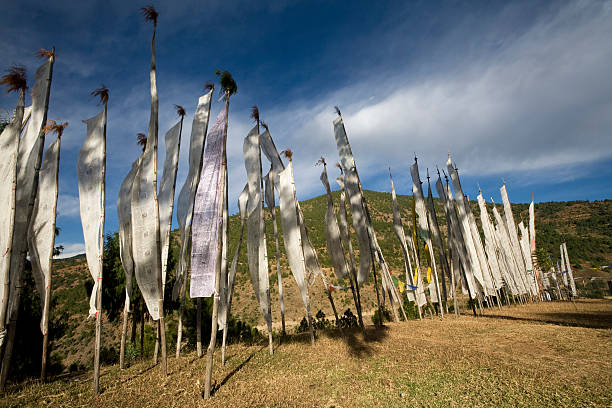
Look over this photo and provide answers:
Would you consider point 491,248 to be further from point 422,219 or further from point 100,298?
point 100,298

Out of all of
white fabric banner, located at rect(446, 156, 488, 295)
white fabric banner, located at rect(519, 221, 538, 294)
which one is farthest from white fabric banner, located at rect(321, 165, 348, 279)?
white fabric banner, located at rect(519, 221, 538, 294)

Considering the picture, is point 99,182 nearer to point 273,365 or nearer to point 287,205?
point 287,205

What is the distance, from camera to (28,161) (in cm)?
518

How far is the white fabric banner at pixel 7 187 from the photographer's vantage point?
4.69 metres

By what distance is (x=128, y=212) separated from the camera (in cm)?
625

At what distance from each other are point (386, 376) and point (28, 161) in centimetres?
759

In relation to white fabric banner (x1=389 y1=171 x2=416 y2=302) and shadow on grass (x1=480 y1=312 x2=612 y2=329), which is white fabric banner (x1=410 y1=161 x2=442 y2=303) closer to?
white fabric banner (x1=389 y1=171 x2=416 y2=302)

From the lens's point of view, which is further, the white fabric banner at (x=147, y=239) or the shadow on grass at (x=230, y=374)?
the white fabric banner at (x=147, y=239)

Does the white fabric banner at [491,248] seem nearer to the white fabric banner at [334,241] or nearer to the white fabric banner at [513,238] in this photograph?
the white fabric banner at [513,238]

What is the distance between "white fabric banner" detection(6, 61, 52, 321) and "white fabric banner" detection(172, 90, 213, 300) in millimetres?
2480

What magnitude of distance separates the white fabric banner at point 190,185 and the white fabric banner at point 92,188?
4.96 feet

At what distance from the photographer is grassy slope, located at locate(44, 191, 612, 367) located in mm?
19562

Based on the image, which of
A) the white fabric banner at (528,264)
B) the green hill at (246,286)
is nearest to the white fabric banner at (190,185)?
the green hill at (246,286)

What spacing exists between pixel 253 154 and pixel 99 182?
3250 millimetres
